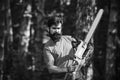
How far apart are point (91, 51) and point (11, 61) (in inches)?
481

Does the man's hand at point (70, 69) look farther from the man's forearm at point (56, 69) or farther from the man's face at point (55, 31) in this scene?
the man's face at point (55, 31)

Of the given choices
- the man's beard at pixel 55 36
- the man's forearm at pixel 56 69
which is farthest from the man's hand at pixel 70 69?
the man's beard at pixel 55 36

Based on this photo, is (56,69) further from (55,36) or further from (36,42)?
(36,42)

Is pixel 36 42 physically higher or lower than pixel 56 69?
lower

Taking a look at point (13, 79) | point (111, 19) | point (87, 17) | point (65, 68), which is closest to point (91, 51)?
point (65, 68)

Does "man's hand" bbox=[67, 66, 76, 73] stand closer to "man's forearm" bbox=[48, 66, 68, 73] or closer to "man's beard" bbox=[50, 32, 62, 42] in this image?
"man's forearm" bbox=[48, 66, 68, 73]

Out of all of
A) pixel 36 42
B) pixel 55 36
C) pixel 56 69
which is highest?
pixel 55 36

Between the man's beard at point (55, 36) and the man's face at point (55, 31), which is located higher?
the man's face at point (55, 31)

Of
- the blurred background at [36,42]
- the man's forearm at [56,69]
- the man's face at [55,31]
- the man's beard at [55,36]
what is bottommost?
the blurred background at [36,42]

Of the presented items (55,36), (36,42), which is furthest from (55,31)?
(36,42)

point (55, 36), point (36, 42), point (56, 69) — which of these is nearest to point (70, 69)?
point (56, 69)

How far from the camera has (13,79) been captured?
1792 cm

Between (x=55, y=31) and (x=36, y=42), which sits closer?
(x=55, y=31)

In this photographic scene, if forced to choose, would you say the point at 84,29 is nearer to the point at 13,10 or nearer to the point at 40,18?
the point at 40,18
